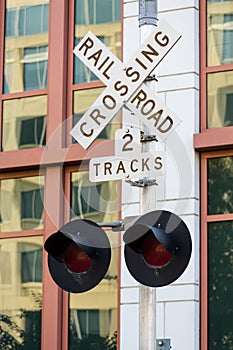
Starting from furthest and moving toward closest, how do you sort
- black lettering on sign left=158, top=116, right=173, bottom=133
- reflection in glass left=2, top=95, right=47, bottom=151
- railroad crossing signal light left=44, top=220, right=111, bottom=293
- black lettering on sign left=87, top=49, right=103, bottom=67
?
reflection in glass left=2, top=95, right=47, bottom=151
black lettering on sign left=87, top=49, right=103, bottom=67
black lettering on sign left=158, top=116, right=173, bottom=133
railroad crossing signal light left=44, top=220, right=111, bottom=293

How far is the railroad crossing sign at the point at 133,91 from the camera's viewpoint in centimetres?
718

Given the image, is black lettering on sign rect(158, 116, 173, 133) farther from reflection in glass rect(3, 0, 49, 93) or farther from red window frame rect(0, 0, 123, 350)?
reflection in glass rect(3, 0, 49, 93)

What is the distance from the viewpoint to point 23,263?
13.0 metres

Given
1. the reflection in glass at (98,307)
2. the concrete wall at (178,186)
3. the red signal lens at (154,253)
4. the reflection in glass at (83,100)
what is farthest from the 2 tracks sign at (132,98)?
the reflection in glass at (83,100)

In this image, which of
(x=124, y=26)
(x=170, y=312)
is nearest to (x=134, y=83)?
(x=170, y=312)

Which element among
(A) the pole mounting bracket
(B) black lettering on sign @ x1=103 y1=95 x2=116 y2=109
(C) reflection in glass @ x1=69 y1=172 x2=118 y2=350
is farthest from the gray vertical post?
(C) reflection in glass @ x1=69 y1=172 x2=118 y2=350

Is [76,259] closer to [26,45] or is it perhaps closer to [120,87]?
[120,87]

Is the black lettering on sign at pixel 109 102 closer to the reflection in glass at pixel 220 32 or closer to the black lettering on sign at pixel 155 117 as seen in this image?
the black lettering on sign at pixel 155 117

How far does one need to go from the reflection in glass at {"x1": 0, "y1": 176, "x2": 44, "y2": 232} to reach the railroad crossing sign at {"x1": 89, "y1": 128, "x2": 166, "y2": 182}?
18.2 ft

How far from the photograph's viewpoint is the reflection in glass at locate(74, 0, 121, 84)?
13086mm

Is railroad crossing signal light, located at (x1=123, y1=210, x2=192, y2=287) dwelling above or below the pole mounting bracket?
below

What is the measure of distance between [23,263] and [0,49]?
295 centimetres

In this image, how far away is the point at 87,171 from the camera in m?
12.7

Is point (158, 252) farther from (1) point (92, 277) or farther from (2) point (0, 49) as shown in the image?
(2) point (0, 49)
